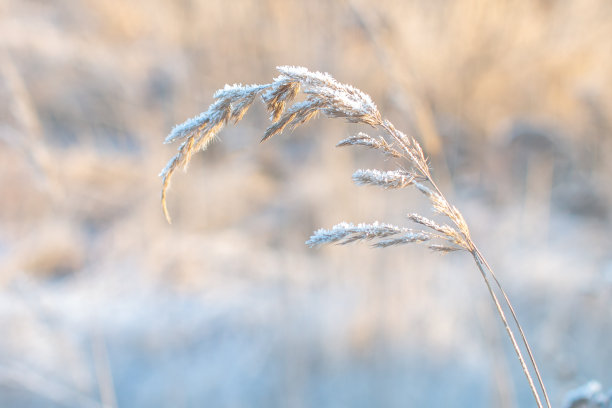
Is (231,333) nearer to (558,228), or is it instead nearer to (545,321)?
(545,321)

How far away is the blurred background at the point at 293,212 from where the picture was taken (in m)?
1.52

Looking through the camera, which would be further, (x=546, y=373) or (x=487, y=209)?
(x=487, y=209)

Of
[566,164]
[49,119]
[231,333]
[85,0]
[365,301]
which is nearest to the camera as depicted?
[365,301]

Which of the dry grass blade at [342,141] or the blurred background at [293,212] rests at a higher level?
the blurred background at [293,212]

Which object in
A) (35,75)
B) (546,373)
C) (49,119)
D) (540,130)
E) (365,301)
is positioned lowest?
(546,373)

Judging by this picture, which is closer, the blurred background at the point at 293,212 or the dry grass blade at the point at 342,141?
the dry grass blade at the point at 342,141

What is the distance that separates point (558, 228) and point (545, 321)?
0.97 m

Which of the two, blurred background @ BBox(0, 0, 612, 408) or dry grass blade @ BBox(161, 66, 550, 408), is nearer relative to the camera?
dry grass blade @ BBox(161, 66, 550, 408)

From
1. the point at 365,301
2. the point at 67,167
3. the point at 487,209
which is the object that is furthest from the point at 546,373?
the point at 67,167

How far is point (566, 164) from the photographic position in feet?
8.73

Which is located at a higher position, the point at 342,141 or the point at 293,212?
the point at 293,212

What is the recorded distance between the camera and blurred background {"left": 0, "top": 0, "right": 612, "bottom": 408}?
152 centimetres

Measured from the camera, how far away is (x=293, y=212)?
251 cm

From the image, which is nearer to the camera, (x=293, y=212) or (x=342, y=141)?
(x=342, y=141)
